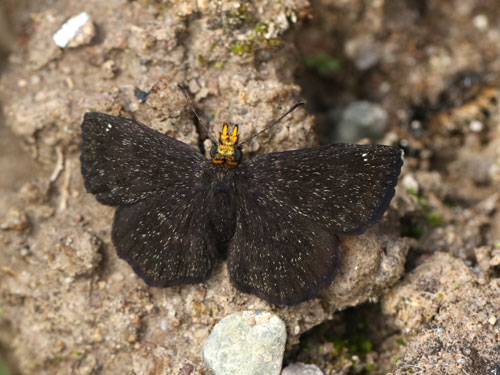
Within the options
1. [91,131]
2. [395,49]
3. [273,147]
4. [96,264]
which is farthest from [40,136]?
[395,49]

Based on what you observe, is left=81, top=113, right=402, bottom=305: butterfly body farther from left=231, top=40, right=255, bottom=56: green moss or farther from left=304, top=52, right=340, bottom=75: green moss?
left=304, top=52, right=340, bottom=75: green moss

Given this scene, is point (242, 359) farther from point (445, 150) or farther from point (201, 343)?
point (445, 150)

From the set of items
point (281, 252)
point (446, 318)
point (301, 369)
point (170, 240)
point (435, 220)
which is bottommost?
point (435, 220)

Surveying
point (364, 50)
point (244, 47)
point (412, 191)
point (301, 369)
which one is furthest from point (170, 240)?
point (364, 50)

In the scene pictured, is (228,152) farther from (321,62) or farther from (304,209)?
(321,62)

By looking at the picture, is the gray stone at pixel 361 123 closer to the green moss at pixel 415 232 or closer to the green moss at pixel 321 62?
the green moss at pixel 321 62

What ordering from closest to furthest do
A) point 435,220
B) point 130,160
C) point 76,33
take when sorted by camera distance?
point 130,160
point 76,33
point 435,220
